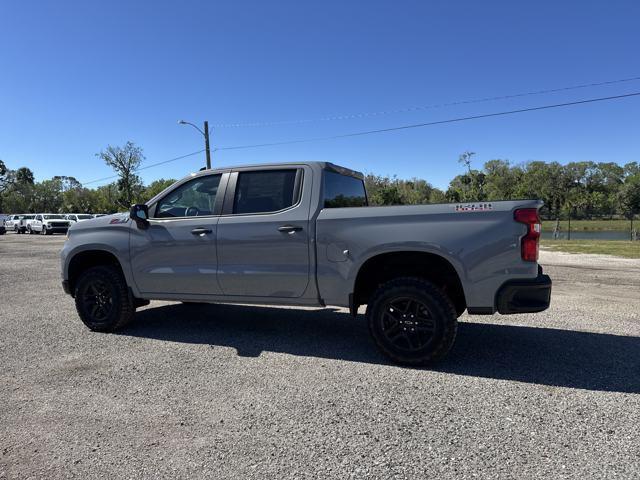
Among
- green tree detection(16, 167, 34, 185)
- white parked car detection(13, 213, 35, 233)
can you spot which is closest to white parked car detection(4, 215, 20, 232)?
white parked car detection(13, 213, 35, 233)

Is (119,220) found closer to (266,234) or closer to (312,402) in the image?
(266,234)

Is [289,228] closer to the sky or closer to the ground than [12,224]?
closer to the ground

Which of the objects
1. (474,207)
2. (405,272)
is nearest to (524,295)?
(474,207)

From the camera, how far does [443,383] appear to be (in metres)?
3.68

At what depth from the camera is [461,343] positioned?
4789mm

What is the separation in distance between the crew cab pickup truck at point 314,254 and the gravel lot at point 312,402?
20.4 inches

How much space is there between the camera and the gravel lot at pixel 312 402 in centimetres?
255

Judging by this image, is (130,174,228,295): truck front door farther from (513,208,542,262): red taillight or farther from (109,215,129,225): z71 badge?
(513,208,542,262): red taillight

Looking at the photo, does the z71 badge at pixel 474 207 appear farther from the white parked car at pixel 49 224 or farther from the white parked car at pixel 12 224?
the white parked car at pixel 12 224

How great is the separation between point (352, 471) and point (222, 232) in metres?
2.93

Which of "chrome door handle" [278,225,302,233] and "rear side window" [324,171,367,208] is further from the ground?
"rear side window" [324,171,367,208]

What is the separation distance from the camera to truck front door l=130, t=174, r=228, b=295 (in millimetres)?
4793

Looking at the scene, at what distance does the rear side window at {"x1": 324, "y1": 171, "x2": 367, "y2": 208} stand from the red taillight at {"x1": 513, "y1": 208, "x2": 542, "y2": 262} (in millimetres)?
1840

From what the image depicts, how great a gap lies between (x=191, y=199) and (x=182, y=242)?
550 mm
